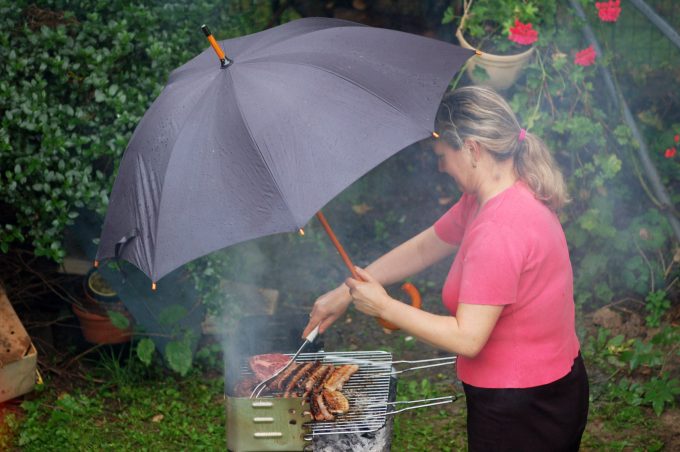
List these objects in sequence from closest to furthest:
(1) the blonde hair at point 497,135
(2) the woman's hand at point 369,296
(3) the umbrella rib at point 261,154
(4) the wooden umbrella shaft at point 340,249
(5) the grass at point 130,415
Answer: (3) the umbrella rib at point 261,154, (1) the blonde hair at point 497,135, (2) the woman's hand at point 369,296, (4) the wooden umbrella shaft at point 340,249, (5) the grass at point 130,415

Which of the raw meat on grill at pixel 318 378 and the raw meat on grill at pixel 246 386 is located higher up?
the raw meat on grill at pixel 318 378

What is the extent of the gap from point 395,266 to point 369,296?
563 millimetres

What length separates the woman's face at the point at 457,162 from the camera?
2.95 metres

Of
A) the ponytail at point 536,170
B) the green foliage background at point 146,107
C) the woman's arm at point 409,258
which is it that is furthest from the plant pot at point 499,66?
the ponytail at point 536,170

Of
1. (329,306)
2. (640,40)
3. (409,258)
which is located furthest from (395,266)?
(640,40)

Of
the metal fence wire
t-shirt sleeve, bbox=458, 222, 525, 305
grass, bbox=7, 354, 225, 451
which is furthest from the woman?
the metal fence wire

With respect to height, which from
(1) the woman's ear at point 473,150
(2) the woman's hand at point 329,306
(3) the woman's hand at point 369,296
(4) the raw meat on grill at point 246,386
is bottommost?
(4) the raw meat on grill at point 246,386

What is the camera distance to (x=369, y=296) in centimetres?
308

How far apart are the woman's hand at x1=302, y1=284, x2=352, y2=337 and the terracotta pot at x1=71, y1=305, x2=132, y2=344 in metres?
2.13

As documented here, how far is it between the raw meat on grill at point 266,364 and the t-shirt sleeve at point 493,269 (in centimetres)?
118

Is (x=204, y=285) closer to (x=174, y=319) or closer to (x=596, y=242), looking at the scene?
(x=174, y=319)

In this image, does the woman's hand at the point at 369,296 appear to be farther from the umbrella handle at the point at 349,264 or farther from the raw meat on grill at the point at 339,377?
the raw meat on grill at the point at 339,377

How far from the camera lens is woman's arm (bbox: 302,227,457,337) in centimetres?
356

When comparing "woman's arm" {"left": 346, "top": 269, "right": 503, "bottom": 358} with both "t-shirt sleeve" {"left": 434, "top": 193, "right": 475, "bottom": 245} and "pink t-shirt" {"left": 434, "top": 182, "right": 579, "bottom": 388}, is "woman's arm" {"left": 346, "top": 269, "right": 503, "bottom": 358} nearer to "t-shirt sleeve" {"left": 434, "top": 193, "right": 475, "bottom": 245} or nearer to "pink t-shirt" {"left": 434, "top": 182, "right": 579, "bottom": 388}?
"pink t-shirt" {"left": 434, "top": 182, "right": 579, "bottom": 388}
